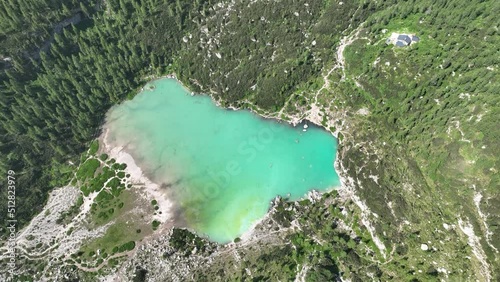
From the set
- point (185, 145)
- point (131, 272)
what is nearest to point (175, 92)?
point (185, 145)

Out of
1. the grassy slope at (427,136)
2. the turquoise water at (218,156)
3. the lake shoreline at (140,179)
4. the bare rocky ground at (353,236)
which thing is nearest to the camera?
the bare rocky ground at (353,236)

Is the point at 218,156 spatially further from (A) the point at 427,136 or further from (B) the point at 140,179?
(A) the point at 427,136

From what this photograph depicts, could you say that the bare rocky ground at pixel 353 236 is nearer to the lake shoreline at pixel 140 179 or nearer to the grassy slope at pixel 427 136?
the grassy slope at pixel 427 136

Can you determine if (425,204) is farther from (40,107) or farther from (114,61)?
(40,107)

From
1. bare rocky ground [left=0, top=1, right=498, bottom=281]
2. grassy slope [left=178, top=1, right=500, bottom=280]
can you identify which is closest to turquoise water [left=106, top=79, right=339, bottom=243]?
bare rocky ground [left=0, top=1, right=498, bottom=281]

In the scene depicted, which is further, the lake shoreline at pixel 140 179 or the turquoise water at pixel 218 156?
the turquoise water at pixel 218 156

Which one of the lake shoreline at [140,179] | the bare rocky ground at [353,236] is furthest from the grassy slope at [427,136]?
the lake shoreline at [140,179]

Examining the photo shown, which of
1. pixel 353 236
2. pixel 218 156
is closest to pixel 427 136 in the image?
pixel 353 236

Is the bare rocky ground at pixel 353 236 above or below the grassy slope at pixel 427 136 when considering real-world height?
below
